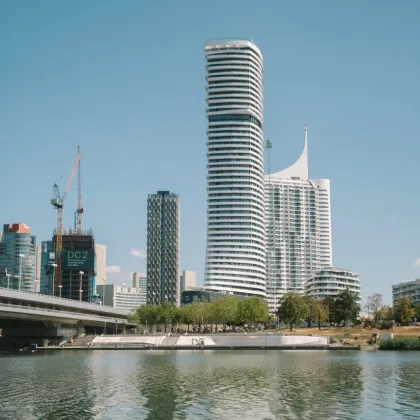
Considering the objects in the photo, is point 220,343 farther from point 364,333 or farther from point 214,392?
point 214,392

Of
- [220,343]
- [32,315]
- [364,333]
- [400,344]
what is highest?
[32,315]

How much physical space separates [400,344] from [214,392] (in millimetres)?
99497

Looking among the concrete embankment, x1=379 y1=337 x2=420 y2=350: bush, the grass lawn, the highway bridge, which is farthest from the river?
the grass lawn

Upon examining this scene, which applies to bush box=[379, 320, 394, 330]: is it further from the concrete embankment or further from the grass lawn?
the concrete embankment

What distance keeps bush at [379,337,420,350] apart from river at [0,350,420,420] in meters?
54.0

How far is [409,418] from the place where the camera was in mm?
51750

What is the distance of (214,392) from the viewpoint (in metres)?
68.2

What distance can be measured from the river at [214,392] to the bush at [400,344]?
53976 mm

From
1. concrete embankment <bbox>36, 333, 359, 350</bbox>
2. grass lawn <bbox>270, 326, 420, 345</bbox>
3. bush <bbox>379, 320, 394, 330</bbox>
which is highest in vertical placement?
bush <bbox>379, 320, 394, 330</bbox>

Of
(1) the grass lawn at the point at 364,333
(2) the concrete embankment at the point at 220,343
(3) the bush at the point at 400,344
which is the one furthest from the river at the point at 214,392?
(1) the grass lawn at the point at 364,333

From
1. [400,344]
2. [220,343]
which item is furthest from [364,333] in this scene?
[220,343]

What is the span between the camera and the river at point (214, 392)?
55.2 m

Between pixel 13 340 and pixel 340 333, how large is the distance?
92785 mm

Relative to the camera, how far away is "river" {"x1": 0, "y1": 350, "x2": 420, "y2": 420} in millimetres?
55156
